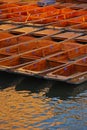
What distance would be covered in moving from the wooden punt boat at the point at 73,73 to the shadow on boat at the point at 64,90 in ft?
0.69

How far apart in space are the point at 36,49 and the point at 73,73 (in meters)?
2.17

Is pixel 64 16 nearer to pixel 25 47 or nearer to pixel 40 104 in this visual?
pixel 25 47

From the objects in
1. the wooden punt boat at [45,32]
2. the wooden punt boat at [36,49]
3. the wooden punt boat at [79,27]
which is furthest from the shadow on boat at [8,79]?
the wooden punt boat at [79,27]

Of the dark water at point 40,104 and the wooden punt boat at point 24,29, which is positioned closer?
the dark water at point 40,104

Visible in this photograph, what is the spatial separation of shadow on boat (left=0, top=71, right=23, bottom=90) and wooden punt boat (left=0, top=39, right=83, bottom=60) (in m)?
0.78

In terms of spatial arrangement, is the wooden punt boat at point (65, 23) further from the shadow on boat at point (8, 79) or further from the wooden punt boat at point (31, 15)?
the shadow on boat at point (8, 79)

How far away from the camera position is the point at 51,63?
13430 mm

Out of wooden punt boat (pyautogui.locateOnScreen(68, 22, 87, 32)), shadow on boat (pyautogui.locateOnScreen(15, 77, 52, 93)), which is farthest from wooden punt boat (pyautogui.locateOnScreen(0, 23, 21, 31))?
shadow on boat (pyautogui.locateOnScreen(15, 77, 52, 93))

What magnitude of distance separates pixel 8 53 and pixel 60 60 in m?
1.97

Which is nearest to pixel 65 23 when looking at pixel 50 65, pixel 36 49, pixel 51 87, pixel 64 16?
pixel 64 16

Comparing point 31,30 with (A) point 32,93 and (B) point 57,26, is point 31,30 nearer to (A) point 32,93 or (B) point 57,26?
(B) point 57,26

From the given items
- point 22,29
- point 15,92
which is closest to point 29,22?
point 22,29

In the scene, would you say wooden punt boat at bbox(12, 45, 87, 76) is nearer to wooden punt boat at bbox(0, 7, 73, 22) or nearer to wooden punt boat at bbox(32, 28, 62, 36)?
wooden punt boat at bbox(32, 28, 62, 36)

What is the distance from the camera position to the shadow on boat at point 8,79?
12867 millimetres
